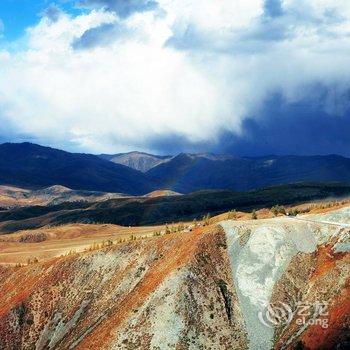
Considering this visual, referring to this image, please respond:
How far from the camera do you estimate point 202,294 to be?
88938mm

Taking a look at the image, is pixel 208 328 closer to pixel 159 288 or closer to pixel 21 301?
pixel 159 288

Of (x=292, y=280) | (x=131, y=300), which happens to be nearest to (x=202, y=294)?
(x=131, y=300)

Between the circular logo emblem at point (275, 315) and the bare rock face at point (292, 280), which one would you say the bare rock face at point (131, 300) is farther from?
the circular logo emblem at point (275, 315)

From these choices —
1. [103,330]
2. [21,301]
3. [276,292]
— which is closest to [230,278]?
[276,292]

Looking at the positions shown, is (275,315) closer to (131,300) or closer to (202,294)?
(202,294)

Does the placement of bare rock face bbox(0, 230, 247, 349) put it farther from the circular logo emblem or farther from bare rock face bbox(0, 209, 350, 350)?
the circular logo emblem

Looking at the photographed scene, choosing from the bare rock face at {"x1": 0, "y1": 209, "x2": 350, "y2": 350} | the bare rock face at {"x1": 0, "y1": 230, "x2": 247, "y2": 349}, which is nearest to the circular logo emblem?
the bare rock face at {"x1": 0, "y1": 209, "x2": 350, "y2": 350}

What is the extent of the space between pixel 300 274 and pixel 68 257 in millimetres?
52778

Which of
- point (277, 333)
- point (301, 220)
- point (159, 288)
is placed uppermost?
point (301, 220)

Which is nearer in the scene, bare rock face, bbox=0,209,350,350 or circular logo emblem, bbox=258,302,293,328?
bare rock face, bbox=0,209,350,350

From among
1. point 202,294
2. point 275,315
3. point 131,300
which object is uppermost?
point 202,294

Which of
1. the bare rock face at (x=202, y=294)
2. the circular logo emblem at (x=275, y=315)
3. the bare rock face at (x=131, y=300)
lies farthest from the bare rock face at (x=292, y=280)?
the bare rock face at (x=131, y=300)

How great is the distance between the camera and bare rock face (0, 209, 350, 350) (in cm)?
8100

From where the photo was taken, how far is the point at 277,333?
80.3m
